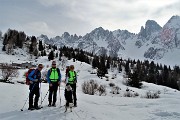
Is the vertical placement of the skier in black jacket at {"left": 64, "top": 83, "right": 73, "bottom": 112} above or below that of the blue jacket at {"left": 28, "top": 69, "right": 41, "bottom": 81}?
below

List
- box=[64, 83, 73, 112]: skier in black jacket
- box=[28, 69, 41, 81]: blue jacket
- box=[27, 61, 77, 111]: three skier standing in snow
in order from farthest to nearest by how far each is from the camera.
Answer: box=[28, 69, 41, 81]: blue jacket → box=[27, 61, 77, 111]: three skier standing in snow → box=[64, 83, 73, 112]: skier in black jacket

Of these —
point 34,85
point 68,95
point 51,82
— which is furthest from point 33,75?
point 68,95

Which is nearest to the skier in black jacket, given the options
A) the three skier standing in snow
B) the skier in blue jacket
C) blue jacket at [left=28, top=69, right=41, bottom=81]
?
the three skier standing in snow

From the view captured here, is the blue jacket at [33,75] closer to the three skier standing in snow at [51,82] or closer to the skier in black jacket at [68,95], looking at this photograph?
the three skier standing in snow at [51,82]

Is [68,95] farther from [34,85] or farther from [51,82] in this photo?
[34,85]

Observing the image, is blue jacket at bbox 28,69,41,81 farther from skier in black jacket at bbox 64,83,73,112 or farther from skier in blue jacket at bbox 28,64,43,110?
skier in black jacket at bbox 64,83,73,112

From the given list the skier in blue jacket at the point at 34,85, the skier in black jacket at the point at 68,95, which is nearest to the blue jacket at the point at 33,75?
the skier in blue jacket at the point at 34,85

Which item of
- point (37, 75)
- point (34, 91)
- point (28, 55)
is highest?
point (28, 55)

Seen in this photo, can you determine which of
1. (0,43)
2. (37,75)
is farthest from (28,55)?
(37,75)

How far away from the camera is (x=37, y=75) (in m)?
14.5

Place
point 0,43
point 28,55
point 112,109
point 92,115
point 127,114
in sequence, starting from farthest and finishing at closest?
point 0,43 → point 28,55 → point 112,109 → point 127,114 → point 92,115

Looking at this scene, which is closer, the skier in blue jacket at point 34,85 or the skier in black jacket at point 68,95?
the skier in black jacket at point 68,95

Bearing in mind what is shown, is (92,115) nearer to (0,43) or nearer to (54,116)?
(54,116)

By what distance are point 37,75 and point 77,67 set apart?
107415mm
